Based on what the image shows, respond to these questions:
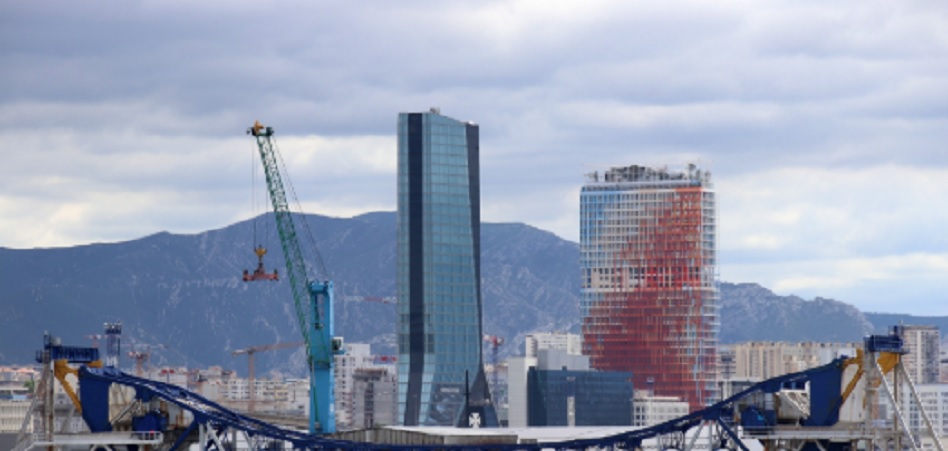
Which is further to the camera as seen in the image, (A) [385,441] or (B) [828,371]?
(A) [385,441]

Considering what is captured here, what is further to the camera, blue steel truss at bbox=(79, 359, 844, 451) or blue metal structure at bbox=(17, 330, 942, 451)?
blue steel truss at bbox=(79, 359, 844, 451)

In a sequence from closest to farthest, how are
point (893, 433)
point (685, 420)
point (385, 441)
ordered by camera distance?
1. point (893, 433)
2. point (685, 420)
3. point (385, 441)

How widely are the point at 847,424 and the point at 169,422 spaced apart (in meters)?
45.4

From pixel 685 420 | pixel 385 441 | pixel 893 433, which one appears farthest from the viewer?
pixel 385 441

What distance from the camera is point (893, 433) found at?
166 meters

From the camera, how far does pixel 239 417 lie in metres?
172

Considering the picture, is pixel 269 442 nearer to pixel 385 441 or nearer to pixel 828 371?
pixel 385 441

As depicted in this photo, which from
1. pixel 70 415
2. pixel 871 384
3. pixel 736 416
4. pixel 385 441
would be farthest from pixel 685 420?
pixel 70 415

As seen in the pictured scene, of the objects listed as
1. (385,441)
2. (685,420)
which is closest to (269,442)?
(385,441)

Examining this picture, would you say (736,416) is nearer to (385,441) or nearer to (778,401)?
(778,401)

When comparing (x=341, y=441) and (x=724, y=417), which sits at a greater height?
(x=724, y=417)

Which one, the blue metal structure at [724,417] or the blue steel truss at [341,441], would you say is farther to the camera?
the blue steel truss at [341,441]

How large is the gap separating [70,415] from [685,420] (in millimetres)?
42603

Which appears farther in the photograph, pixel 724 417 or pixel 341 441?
pixel 724 417
